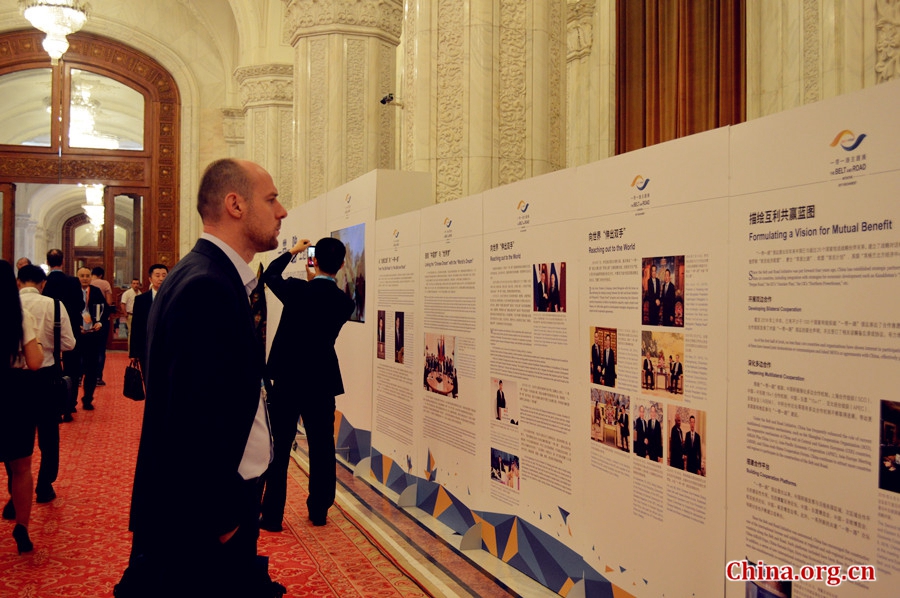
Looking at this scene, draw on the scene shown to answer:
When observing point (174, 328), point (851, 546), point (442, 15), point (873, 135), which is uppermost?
point (442, 15)

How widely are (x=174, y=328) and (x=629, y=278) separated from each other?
1.81 meters

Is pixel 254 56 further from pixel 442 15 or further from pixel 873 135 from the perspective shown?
pixel 873 135

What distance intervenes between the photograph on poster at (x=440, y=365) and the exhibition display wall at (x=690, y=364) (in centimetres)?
2

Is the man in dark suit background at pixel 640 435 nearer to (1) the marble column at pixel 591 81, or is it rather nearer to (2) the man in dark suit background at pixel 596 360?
(2) the man in dark suit background at pixel 596 360

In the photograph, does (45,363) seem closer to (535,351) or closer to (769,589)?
(535,351)

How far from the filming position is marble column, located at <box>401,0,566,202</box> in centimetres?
580

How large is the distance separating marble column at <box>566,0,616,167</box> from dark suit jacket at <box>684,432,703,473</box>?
27.9 ft

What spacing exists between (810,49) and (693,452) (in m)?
5.38

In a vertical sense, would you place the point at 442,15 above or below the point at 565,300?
above

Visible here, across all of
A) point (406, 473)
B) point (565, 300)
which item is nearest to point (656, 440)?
point (565, 300)

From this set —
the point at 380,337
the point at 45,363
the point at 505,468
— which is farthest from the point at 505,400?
the point at 45,363

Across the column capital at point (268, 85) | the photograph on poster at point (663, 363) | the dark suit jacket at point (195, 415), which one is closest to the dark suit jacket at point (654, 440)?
the photograph on poster at point (663, 363)

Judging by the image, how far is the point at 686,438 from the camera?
276cm

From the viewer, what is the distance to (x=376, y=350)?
5926mm
